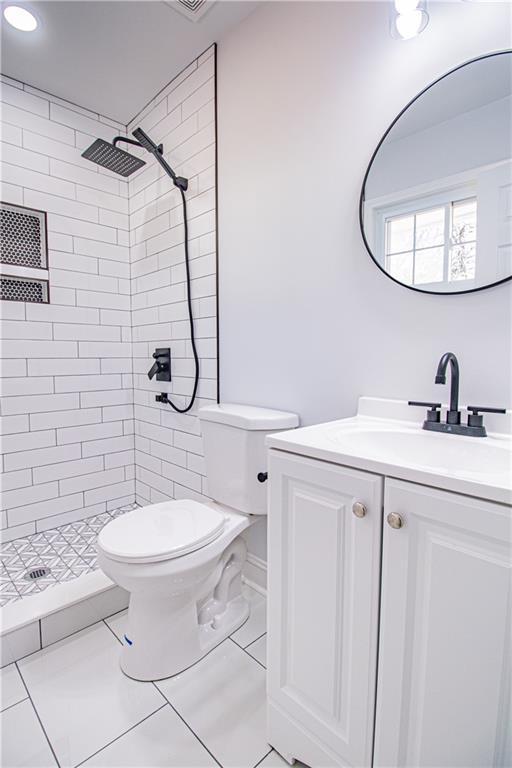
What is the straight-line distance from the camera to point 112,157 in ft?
6.09

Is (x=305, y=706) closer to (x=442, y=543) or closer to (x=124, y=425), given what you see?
(x=442, y=543)

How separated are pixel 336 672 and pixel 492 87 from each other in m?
1.51

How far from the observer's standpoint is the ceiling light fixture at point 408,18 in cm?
104

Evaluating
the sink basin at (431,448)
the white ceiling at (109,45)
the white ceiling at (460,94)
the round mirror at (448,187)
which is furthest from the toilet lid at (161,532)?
the white ceiling at (109,45)

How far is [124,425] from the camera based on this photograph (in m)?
2.46

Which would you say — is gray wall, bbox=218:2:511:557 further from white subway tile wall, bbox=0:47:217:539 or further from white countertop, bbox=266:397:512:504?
white subway tile wall, bbox=0:47:217:539

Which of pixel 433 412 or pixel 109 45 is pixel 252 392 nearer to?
pixel 433 412

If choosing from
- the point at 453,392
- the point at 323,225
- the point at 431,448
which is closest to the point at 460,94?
the point at 323,225

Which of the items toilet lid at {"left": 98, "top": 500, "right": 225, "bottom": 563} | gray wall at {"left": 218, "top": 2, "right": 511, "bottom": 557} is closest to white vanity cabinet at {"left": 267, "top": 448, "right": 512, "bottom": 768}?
toilet lid at {"left": 98, "top": 500, "right": 225, "bottom": 563}

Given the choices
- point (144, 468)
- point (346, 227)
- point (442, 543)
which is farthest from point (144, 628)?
point (346, 227)

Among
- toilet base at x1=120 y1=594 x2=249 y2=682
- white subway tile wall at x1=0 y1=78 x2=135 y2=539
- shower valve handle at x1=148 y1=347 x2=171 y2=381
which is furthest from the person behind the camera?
shower valve handle at x1=148 y1=347 x2=171 y2=381

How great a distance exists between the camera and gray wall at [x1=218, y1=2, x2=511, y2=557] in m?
1.07

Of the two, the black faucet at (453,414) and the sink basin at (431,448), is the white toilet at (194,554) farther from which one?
the black faucet at (453,414)

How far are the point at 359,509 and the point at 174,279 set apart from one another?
66.2 inches
